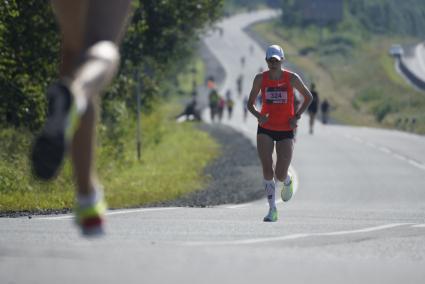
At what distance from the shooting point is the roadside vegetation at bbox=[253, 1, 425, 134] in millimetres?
76688

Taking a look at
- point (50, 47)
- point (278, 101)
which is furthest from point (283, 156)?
point (50, 47)

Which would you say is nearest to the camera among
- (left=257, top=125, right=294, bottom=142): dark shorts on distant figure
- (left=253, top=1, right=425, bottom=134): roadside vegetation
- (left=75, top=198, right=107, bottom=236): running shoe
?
(left=75, top=198, right=107, bottom=236): running shoe

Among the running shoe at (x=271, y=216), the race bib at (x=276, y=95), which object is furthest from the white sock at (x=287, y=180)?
the running shoe at (x=271, y=216)

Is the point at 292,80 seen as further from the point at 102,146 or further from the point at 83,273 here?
the point at 102,146

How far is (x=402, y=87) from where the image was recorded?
293ft

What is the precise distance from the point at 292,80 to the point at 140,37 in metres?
20.3

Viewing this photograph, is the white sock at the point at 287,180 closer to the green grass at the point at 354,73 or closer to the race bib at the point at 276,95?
the race bib at the point at 276,95

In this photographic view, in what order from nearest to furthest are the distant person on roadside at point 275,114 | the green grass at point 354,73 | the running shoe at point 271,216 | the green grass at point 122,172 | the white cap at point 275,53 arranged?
the running shoe at point 271,216
the white cap at point 275,53
the distant person on roadside at point 275,114
the green grass at point 122,172
the green grass at point 354,73

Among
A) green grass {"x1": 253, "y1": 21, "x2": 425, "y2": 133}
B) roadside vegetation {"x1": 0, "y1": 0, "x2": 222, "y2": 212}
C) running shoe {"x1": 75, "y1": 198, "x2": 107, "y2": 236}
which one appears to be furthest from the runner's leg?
green grass {"x1": 253, "y1": 21, "x2": 425, "y2": 133}

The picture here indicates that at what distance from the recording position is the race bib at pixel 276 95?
12383 mm

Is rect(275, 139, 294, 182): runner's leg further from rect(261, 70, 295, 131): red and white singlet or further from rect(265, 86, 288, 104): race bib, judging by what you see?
rect(265, 86, 288, 104): race bib

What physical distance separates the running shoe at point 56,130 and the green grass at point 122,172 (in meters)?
9.28

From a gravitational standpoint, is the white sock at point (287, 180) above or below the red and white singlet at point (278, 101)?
below

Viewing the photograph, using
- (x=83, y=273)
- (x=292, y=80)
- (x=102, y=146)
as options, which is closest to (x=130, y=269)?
(x=83, y=273)
